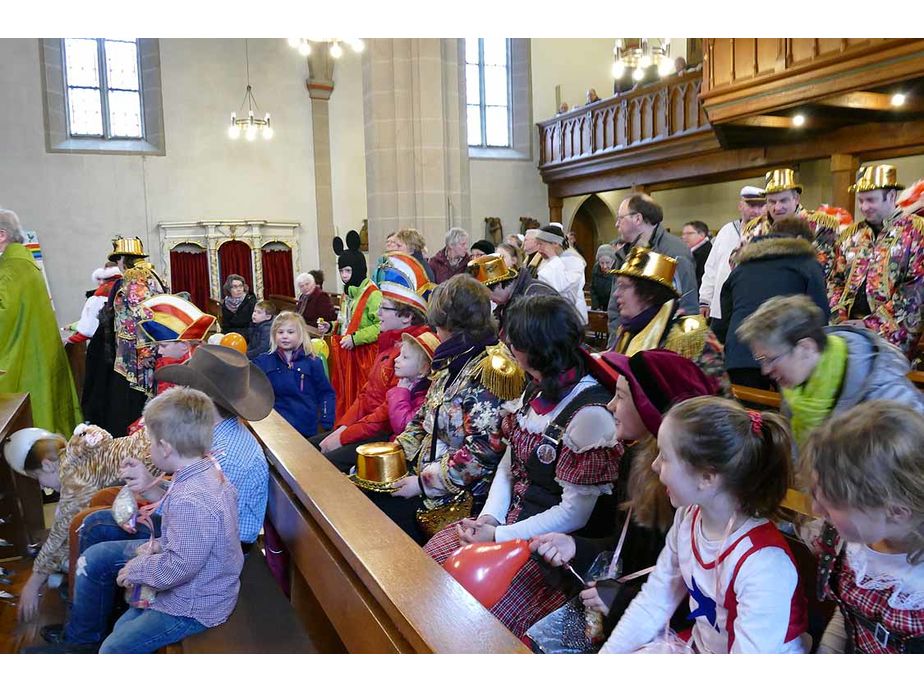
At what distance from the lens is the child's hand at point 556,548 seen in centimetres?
214

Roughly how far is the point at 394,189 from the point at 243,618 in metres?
6.71

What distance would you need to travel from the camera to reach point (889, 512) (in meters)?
1.44

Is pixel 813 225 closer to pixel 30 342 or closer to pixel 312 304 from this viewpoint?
pixel 312 304

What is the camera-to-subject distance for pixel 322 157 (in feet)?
51.8

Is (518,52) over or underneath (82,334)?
over

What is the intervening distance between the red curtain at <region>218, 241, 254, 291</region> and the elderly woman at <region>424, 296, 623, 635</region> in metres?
13.5

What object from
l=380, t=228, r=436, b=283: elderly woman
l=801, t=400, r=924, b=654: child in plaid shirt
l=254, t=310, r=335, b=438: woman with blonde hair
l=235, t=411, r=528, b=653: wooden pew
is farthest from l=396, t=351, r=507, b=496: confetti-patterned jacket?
l=380, t=228, r=436, b=283: elderly woman

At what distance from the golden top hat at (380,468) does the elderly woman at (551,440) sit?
672mm

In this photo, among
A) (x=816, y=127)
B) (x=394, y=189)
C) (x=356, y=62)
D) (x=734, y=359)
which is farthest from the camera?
(x=356, y=62)

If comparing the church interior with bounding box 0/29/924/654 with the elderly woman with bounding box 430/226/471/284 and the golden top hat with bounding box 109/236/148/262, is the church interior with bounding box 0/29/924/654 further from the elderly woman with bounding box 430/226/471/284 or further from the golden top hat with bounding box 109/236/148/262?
the elderly woman with bounding box 430/226/471/284

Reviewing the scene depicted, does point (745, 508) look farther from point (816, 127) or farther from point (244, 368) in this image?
point (816, 127)

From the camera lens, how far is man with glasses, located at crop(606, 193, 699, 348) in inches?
179

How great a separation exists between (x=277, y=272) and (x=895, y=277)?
13.1m

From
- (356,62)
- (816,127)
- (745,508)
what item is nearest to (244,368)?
(745,508)
